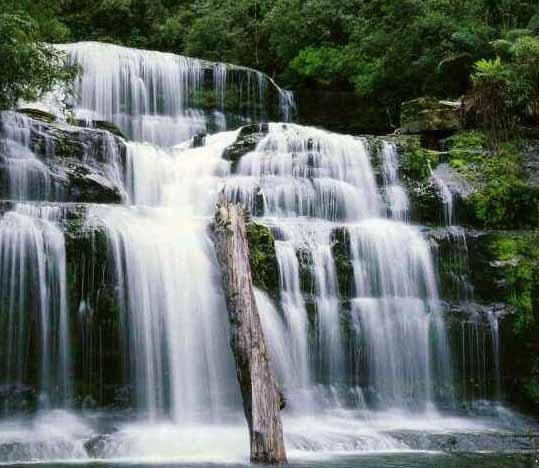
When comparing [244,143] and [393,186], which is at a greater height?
[244,143]

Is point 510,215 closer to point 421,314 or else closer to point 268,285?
point 421,314

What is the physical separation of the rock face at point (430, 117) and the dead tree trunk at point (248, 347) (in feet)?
29.6

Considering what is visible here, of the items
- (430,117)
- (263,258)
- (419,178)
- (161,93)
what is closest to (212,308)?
(263,258)

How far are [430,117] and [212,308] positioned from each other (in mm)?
9329

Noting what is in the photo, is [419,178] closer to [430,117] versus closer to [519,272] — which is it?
[519,272]

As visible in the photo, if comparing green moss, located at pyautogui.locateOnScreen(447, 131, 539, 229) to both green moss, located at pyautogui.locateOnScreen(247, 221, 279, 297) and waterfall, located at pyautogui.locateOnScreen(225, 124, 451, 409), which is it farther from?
green moss, located at pyautogui.locateOnScreen(247, 221, 279, 297)

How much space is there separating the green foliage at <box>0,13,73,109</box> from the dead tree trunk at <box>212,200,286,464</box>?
532cm

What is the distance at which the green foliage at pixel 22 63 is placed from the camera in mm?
13156

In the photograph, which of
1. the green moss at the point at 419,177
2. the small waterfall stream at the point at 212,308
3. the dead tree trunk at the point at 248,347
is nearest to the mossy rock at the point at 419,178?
the green moss at the point at 419,177

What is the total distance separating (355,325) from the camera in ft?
40.0

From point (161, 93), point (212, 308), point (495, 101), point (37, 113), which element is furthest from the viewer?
point (161, 93)

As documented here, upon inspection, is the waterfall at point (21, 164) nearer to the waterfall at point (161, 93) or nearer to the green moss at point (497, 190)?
the waterfall at point (161, 93)

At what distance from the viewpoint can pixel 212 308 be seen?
11344 mm

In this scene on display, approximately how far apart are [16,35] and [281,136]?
556 centimetres
